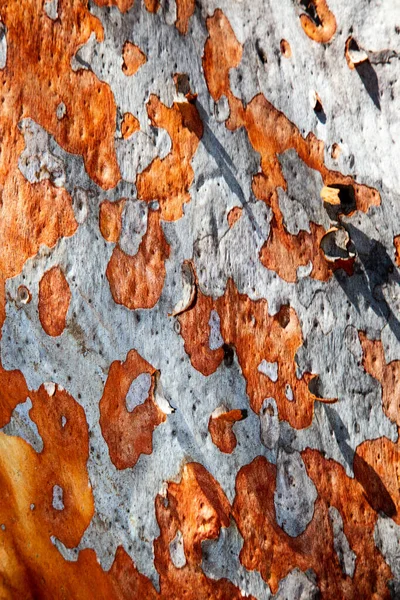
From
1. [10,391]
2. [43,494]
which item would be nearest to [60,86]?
[10,391]

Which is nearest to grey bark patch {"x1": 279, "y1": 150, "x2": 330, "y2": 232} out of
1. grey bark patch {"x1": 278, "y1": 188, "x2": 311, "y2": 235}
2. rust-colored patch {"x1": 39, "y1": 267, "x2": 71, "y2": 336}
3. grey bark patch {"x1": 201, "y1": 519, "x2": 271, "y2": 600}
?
grey bark patch {"x1": 278, "y1": 188, "x2": 311, "y2": 235}

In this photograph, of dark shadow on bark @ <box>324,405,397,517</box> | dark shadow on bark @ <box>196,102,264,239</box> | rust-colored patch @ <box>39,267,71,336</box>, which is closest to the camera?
dark shadow on bark @ <box>324,405,397,517</box>

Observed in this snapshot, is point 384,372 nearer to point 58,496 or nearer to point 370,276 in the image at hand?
point 370,276

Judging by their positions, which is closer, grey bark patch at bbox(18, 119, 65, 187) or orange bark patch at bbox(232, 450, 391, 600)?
orange bark patch at bbox(232, 450, 391, 600)

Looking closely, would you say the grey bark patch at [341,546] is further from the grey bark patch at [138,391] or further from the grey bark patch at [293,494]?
the grey bark patch at [138,391]

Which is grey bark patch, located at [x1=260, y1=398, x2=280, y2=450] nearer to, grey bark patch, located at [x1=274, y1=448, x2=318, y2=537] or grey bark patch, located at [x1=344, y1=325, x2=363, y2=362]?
grey bark patch, located at [x1=274, y1=448, x2=318, y2=537]

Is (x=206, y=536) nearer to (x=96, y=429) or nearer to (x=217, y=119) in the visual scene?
(x=96, y=429)
